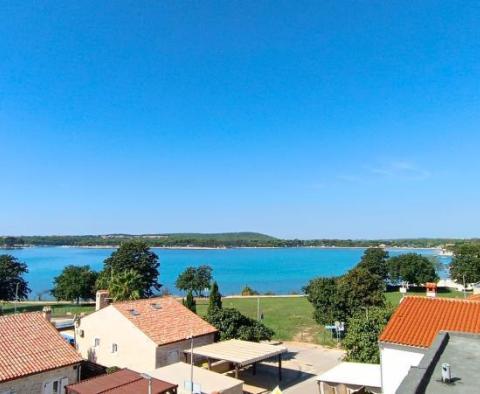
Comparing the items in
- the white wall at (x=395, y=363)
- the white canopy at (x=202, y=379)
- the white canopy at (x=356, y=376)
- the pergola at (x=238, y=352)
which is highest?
the white wall at (x=395, y=363)

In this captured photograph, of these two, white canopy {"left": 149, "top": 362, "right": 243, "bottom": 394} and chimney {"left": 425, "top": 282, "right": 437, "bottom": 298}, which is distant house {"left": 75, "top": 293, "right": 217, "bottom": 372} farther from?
chimney {"left": 425, "top": 282, "right": 437, "bottom": 298}

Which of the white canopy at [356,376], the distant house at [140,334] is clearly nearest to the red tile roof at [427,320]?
the white canopy at [356,376]

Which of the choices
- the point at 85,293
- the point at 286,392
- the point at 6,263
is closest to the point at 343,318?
the point at 286,392

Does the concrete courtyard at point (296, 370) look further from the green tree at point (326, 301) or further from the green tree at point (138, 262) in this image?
the green tree at point (138, 262)

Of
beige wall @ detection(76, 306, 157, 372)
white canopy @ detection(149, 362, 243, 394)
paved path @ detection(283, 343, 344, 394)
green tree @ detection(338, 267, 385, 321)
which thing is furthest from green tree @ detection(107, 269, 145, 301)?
white canopy @ detection(149, 362, 243, 394)

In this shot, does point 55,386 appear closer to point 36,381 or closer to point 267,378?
point 36,381

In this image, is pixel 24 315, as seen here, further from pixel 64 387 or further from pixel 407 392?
pixel 407 392
